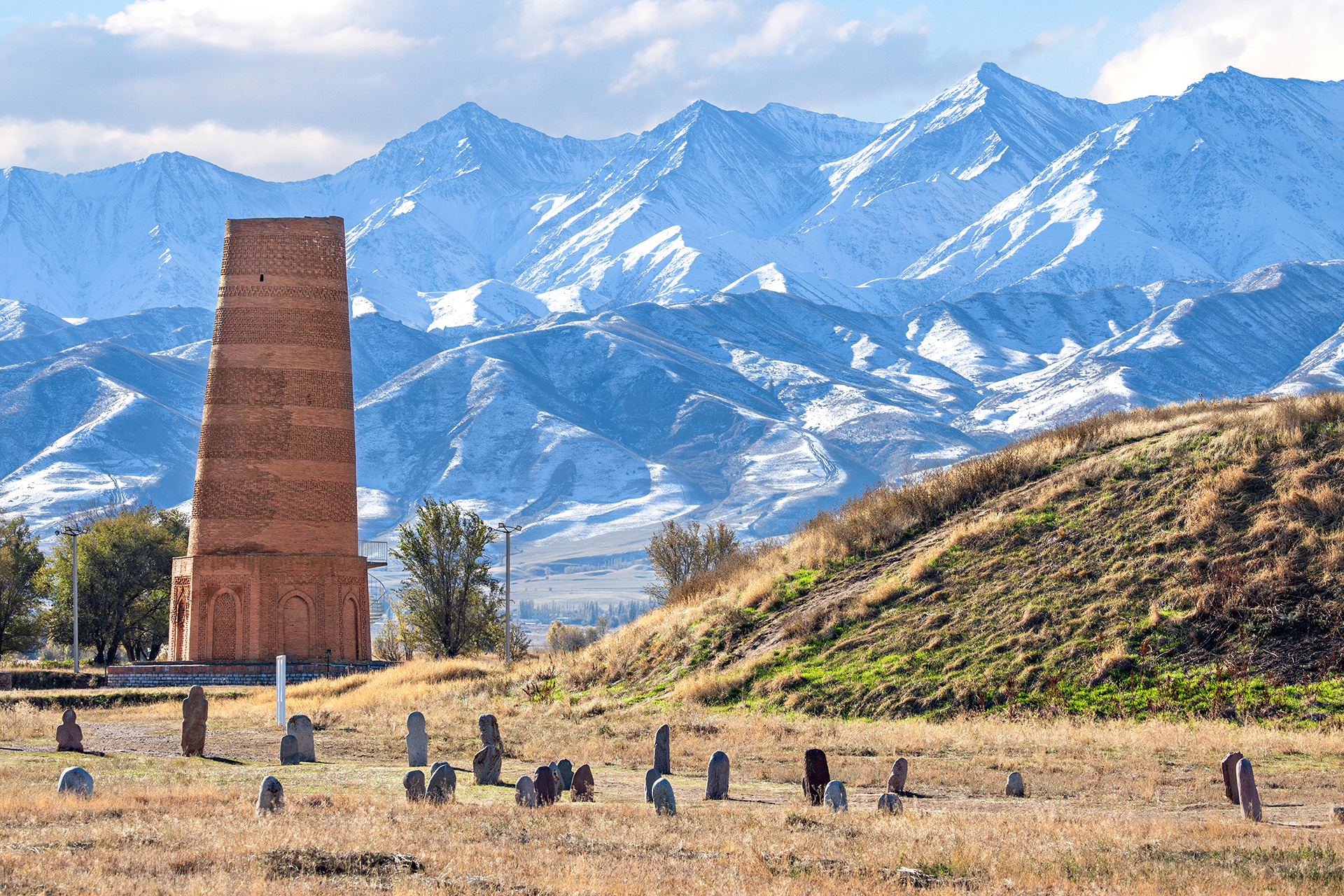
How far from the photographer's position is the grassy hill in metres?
25.0

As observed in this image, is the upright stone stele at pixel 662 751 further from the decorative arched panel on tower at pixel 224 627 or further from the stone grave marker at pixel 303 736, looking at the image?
the decorative arched panel on tower at pixel 224 627

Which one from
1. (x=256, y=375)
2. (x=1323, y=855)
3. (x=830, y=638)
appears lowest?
(x=1323, y=855)

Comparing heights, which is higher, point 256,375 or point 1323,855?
point 256,375

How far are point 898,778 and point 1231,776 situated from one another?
404cm

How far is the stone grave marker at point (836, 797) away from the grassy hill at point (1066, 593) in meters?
9.70

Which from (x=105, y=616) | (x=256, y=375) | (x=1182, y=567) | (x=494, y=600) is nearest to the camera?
(x=1182, y=567)

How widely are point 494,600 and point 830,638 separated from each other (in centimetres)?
3719

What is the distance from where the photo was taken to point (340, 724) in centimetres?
2923

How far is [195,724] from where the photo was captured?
22.7m

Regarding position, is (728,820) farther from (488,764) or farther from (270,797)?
(270,797)

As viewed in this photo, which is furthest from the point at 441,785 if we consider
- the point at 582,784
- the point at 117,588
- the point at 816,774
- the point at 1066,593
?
the point at 117,588

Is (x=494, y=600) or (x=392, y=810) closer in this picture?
(x=392, y=810)

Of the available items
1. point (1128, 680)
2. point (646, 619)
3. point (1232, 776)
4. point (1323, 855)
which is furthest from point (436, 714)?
point (1323, 855)

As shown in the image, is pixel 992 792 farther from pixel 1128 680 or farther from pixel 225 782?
pixel 225 782
